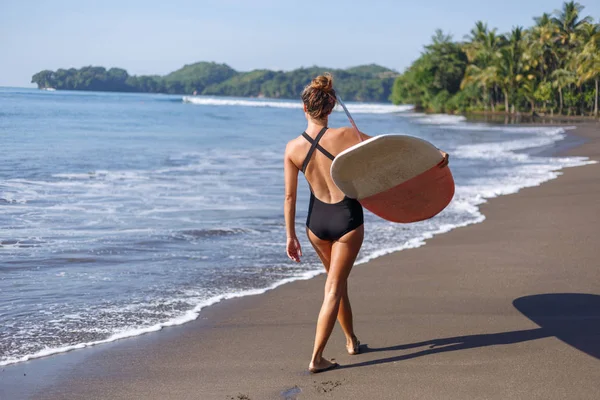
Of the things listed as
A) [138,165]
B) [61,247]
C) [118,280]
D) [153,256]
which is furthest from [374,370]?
[138,165]

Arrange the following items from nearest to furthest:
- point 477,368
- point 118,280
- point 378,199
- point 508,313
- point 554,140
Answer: point 477,368 < point 378,199 < point 508,313 < point 118,280 < point 554,140

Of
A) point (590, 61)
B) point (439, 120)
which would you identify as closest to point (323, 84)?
point (590, 61)

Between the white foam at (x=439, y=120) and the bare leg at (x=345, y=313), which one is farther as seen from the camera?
the white foam at (x=439, y=120)

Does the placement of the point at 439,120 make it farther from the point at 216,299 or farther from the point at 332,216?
the point at 332,216

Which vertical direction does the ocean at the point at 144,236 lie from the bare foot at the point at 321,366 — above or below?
below

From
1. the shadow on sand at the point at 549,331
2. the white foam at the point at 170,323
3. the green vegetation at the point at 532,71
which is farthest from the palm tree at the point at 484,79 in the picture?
the shadow on sand at the point at 549,331

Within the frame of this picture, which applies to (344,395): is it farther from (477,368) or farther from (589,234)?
(589,234)

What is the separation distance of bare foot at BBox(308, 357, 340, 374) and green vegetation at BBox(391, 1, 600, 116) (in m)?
47.4

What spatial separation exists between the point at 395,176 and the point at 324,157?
57 cm

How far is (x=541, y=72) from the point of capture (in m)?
56.0

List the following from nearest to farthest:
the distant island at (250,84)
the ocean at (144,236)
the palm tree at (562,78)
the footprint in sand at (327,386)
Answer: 1. the footprint in sand at (327,386)
2. the ocean at (144,236)
3. the palm tree at (562,78)
4. the distant island at (250,84)

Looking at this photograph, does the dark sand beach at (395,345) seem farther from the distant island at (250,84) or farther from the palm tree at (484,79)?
the distant island at (250,84)

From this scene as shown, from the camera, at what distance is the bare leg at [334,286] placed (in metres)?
3.87

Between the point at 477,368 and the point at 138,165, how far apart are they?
14043 millimetres
